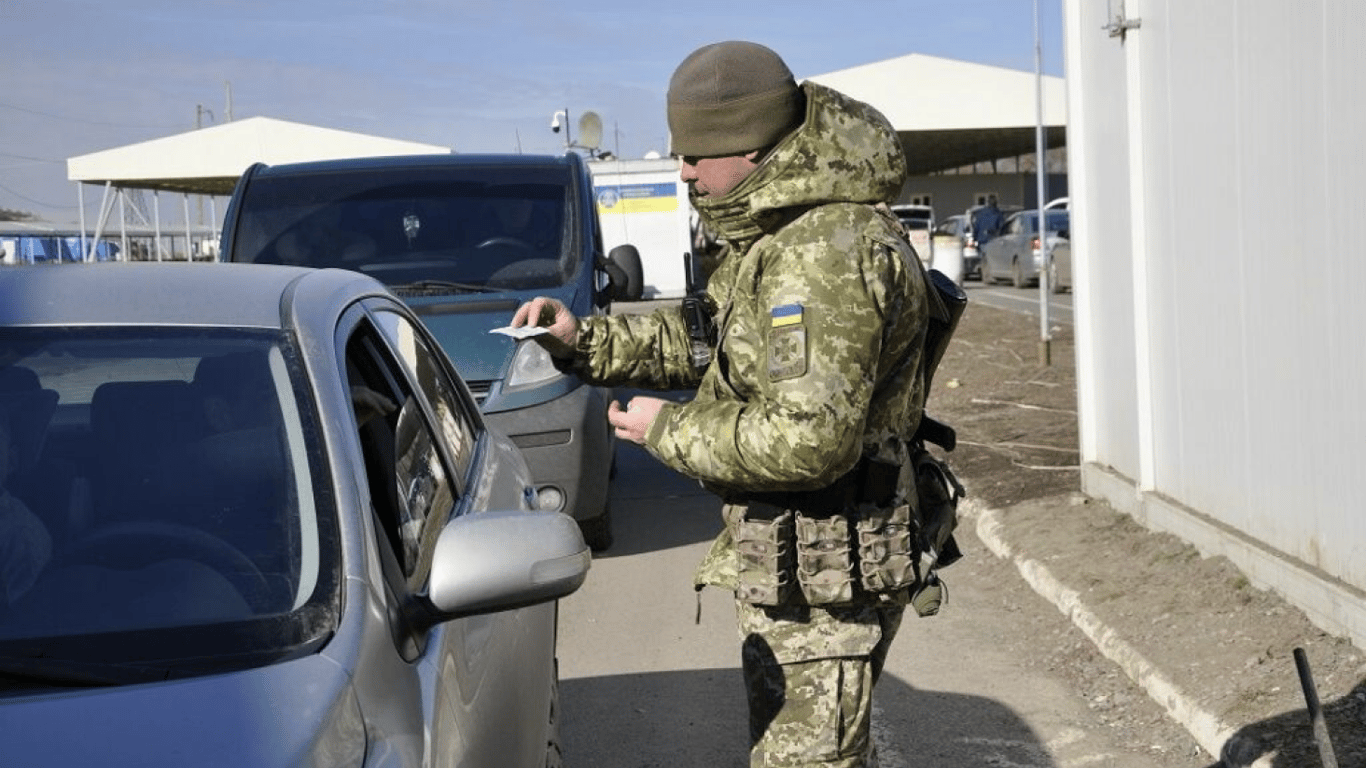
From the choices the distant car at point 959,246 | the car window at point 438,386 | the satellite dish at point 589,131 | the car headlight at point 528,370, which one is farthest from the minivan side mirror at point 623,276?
the distant car at point 959,246

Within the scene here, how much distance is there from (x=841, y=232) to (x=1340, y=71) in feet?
9.34

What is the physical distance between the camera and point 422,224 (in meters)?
9.62

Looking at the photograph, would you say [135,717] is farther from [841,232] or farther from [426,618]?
[841,232]

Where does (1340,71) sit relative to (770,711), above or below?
above

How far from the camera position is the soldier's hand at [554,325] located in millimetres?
3732

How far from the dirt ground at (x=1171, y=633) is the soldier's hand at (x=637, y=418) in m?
2.29

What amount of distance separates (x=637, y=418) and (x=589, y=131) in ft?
79.6

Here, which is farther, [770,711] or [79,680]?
[770,711]

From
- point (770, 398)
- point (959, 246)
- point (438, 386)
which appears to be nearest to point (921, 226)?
point (959, 246)

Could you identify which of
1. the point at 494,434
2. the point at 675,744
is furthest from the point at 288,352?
the point at 675,744

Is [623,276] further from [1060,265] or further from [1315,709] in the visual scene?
[1060,265]

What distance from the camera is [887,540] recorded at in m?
3.41

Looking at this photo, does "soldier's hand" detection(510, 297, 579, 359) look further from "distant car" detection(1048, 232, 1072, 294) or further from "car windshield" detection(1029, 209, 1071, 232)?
"car windshield" detection(1029, 209, 1071, 232)

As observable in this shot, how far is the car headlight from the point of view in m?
8.29
